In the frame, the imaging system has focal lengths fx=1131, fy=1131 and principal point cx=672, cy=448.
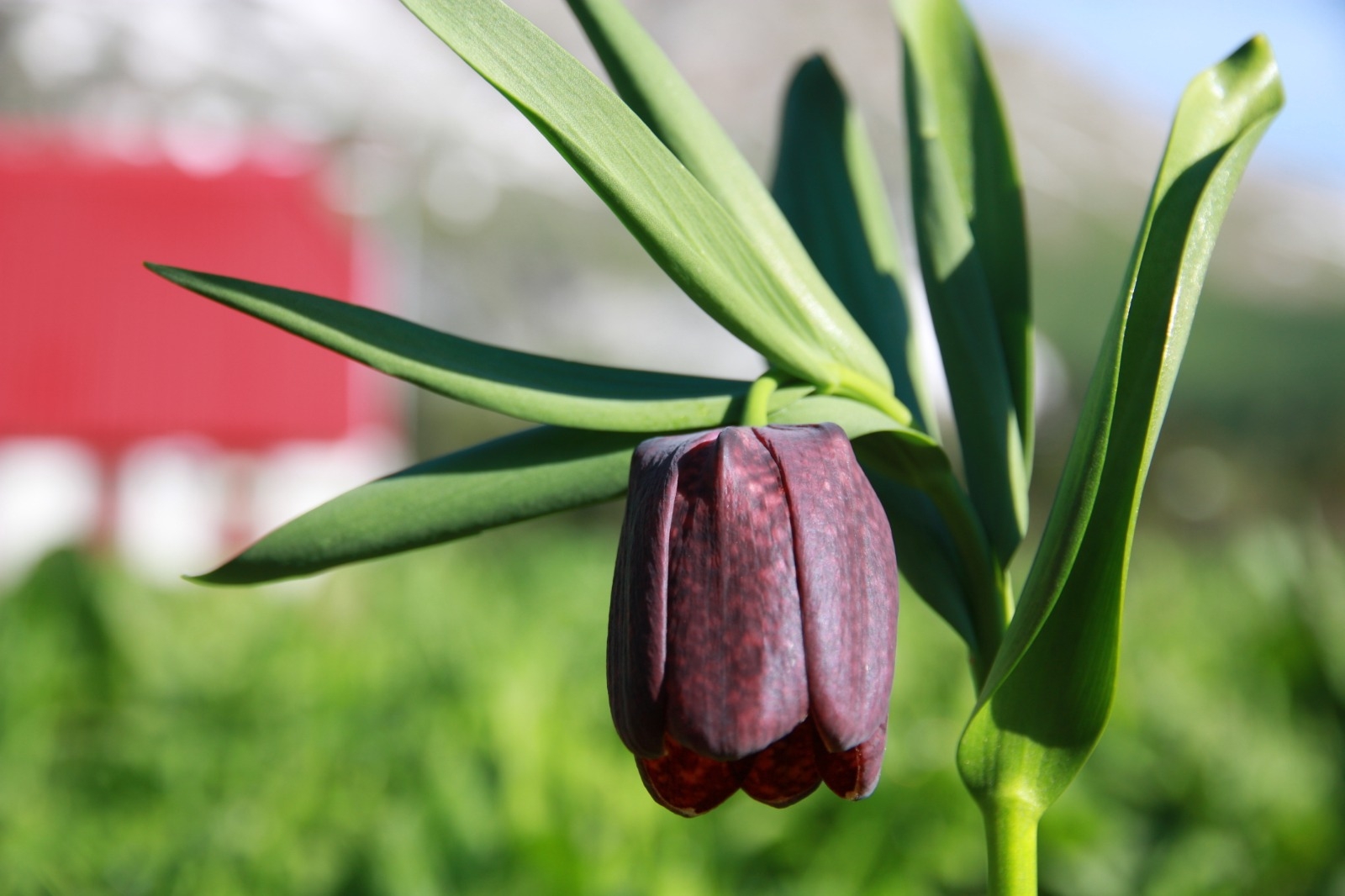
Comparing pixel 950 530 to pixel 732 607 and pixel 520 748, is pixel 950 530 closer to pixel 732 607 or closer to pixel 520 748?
pixel 732 607

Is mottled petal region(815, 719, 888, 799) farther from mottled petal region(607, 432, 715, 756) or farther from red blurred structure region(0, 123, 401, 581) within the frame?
red blurred structure region(0, 123, 401, 581)

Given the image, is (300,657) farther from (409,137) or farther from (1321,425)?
(1321,425)

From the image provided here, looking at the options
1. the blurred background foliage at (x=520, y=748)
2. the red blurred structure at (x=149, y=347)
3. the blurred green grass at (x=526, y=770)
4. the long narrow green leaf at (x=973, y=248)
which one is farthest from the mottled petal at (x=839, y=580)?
the red blurred structure at (x=149, y=347)

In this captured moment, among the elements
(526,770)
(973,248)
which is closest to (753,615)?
(973,248)

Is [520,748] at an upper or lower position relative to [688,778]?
lower

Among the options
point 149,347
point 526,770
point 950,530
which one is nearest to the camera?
point 950,530

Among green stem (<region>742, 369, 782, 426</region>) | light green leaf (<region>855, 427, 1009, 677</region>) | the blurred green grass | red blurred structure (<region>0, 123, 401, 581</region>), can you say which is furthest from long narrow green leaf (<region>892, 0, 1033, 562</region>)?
red blurred structure (<region>0, 123, 401, 581</region>)
